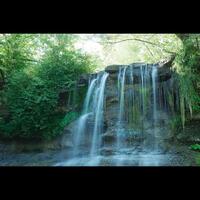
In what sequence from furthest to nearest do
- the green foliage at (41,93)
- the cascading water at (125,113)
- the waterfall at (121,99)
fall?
the green foliage at (41,93) < the waterfall at (121,99) < the cascading water at (125,113)

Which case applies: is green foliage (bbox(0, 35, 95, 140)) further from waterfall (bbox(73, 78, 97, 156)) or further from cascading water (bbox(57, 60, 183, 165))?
cascading water (bbox(57, 60, 183, 165))

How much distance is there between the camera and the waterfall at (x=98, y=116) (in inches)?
286

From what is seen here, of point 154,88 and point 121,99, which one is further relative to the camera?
point 121,99

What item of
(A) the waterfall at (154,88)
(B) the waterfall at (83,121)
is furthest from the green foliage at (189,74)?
(B) the waterfall at (83,121)

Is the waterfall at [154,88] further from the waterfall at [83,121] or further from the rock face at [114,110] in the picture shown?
the waterfall at [83,121]

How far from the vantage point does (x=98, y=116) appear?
7.73 m

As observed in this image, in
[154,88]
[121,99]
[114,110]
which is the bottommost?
[114,110]

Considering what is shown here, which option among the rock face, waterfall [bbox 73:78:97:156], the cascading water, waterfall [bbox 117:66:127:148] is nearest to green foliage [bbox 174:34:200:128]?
the cascading water

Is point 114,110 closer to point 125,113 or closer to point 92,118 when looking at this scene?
point 125,113

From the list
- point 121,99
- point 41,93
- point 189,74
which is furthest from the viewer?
point 41,93

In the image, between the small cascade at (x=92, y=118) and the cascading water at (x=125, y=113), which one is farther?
the small cascade at (x=92, y=118)

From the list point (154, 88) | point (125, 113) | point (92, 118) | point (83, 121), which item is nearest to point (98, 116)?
point (92, 118)
